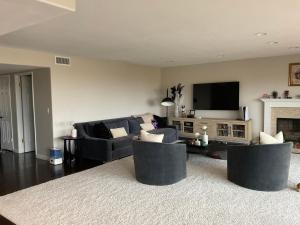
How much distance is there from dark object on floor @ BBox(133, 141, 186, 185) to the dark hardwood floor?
158 cm

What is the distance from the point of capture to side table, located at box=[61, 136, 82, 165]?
521 centimetres

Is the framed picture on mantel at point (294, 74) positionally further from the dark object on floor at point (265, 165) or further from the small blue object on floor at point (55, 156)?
the small blue object on floor at point (55, 156)

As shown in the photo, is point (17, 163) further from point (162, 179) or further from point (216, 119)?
point (216, 119)

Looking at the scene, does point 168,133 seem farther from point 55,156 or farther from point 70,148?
point 55,156

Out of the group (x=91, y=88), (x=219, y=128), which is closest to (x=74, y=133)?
(x=91, y=88)

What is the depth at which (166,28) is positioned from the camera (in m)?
3.46

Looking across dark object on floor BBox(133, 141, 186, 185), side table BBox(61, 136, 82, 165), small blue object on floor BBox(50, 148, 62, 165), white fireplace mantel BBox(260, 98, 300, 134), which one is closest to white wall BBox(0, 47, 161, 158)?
side table BBox(61, 136, 82, 165)

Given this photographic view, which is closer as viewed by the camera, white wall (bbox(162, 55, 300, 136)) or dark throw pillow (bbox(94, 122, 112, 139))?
dark throw pillow (bbox(94, 122, 112, 139))

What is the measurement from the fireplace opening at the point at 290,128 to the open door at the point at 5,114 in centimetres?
694

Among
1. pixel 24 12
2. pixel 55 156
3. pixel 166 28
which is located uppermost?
pixel 166 28

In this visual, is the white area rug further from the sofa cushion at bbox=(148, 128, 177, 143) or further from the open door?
the open door

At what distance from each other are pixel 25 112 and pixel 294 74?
6754 millimetres

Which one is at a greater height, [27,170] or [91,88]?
[91,88]

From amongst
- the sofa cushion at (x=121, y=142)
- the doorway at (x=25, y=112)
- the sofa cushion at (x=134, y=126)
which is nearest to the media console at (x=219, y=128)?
the sofa cushion at (x=134, y=126)
